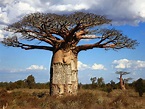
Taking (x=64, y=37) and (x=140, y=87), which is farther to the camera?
(x=140, y=87)

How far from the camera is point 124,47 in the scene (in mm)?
19422

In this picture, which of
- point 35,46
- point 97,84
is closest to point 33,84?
point 97,84

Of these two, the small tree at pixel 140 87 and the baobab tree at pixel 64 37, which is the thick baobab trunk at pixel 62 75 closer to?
the baobab tree at pixel 64 37

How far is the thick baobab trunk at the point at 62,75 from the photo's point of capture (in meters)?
17.8

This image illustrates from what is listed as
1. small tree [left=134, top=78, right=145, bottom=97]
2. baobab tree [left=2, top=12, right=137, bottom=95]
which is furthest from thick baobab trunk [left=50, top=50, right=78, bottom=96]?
small tree [left=134, top=78, right=145, bottom=97]

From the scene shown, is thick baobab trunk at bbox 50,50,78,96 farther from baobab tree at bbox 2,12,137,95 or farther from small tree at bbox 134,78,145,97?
small tree at bbox 134,78,145,97

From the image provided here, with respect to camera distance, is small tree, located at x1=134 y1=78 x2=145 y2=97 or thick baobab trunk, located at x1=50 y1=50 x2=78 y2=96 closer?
thick baobab trunk, located at x1=50 y1=50 x2=78 y2=96

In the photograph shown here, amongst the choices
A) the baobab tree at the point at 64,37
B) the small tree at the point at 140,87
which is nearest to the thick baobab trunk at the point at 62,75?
the baobab tree at the point at 64,37

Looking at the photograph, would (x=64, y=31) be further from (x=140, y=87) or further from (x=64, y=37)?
(x=140, y=87)

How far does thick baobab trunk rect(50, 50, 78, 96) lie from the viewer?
703 inches

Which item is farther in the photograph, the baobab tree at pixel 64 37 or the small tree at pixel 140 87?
the small tree at pixel 140 87

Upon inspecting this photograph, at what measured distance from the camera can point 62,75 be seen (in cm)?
1792

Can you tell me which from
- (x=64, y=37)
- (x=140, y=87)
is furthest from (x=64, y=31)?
(x=140, y=87)

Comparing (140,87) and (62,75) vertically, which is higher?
(62,75)
